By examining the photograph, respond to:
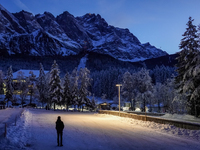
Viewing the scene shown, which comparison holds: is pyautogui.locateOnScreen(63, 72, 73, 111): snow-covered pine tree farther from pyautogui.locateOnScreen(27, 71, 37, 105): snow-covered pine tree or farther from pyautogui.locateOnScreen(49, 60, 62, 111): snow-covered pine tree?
pyautogui.locateOnScreen(27, 71, 37, 105): snow-covered pine tree

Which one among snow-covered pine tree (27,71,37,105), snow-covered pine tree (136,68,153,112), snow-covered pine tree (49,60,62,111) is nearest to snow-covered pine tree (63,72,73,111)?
snow-covered pine tree (49,60,62,111)

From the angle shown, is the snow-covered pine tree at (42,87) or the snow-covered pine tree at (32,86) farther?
the snow-covered pine tree at (32,86)

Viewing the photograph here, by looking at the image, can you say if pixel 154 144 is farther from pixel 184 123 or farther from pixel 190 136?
pixel 184 123

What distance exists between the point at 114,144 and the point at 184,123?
7079 mm

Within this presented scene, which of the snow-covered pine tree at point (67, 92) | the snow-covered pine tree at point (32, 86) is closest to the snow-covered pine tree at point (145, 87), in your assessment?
the snow-covered pine tree at point (67, 92)

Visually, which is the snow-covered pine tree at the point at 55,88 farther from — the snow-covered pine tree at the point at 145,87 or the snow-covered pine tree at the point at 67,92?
the snow-covered pine tree at the point at 145,87

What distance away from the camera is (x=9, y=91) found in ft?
214

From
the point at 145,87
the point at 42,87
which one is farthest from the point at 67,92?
the point at 145,87

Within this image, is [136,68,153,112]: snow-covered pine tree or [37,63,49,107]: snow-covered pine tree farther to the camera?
[37,63,49,107]: snow-covered pine tree

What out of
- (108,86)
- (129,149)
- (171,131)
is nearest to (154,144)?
(129,149)

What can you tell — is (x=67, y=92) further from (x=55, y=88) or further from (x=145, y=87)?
(x=145, y=87)

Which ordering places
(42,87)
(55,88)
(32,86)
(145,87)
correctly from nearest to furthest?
(145,87) < (55,88) < (42,87) < (32,86)

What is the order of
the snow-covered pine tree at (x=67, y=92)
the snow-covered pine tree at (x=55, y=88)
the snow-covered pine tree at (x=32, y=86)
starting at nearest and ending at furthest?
the snow-covered pine tree at (x=55, y=88), the snow-covered pine tree at (x=67, y=92), the snow-covered pine tree at (x=32, y=86)

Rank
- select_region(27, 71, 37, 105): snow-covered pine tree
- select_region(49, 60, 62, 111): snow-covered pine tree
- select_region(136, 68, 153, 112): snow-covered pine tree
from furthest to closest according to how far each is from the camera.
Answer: select_region(27, 71, 37, 105): snow-covered pine tree < select_region(49, 60, 62, 111): snow-covered pine tree < select_region(136, 68, 153, 112): snow-covered pine tree
